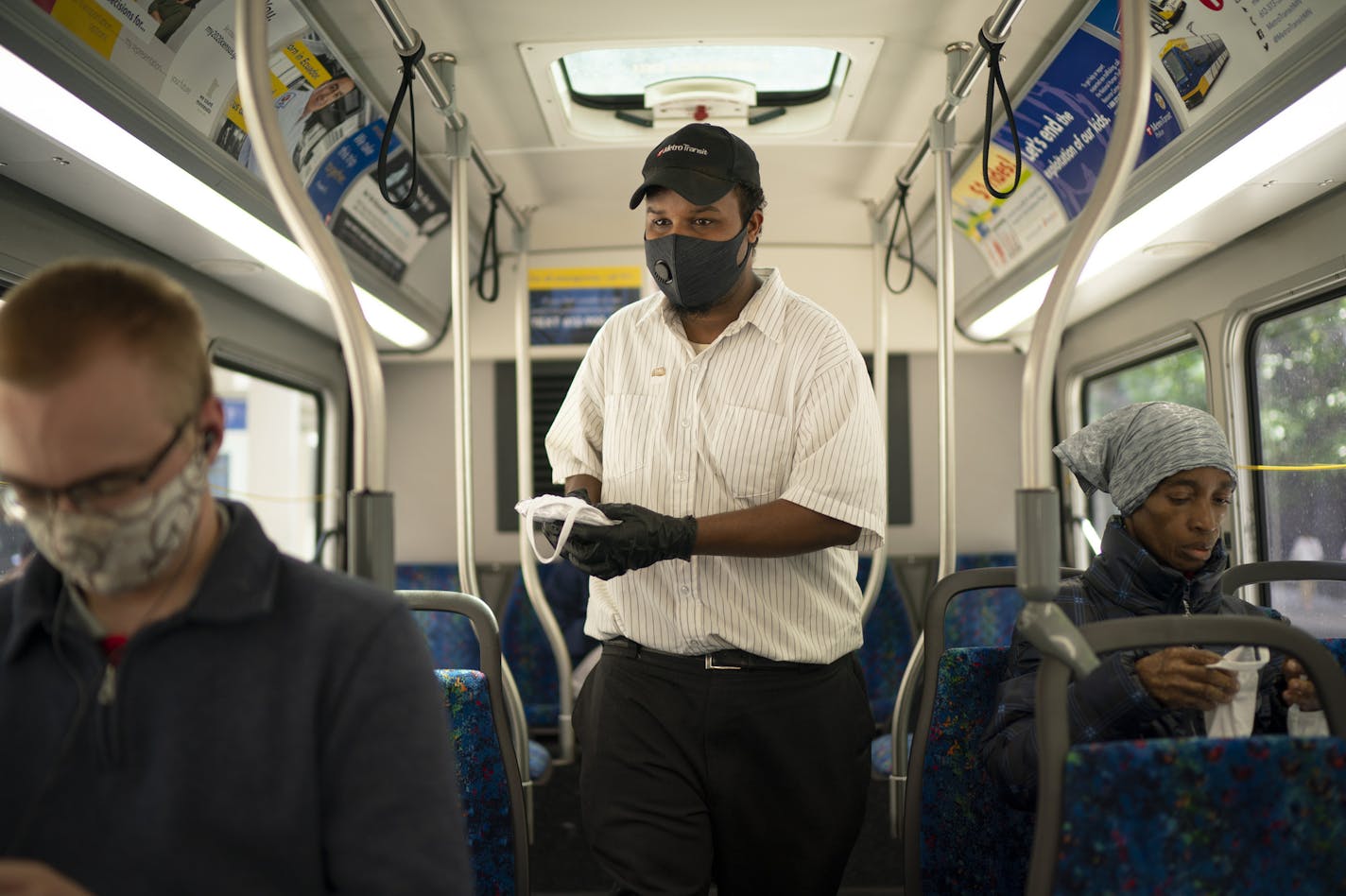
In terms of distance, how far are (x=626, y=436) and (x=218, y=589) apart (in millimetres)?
1074

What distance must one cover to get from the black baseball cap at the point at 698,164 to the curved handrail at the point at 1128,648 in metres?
1.13

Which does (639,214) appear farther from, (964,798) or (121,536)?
(121,536)

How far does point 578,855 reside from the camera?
4238 millimetres

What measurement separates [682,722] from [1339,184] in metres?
2.65

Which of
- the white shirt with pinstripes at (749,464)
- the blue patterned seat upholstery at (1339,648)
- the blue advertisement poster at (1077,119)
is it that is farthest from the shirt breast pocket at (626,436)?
the blue advertisement poster at (1077,119)

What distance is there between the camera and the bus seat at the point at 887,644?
17.6ft

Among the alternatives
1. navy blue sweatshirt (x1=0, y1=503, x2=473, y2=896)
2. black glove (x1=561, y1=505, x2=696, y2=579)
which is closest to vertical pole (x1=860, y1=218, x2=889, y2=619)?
black glove (x1=561, y1=505, x2=696, y2=579)

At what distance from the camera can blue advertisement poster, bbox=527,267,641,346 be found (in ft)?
18.2

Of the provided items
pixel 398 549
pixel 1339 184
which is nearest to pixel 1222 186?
pixel 1339 184

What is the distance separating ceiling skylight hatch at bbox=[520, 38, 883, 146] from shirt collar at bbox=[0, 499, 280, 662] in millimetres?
2401

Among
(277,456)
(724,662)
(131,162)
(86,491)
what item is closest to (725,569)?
(724,662)

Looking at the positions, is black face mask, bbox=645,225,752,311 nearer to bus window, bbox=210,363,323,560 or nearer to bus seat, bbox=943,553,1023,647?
bus window, bbox=210,363,323,560

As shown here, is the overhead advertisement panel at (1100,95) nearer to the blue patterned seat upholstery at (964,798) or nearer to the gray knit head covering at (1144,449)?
the gray knit head covering at (1144,449)

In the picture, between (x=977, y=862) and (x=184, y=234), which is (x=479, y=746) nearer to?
(x=977, y=862)
